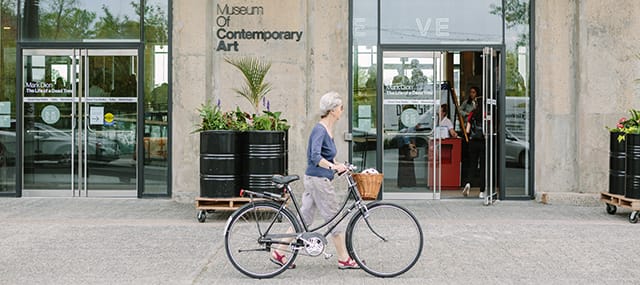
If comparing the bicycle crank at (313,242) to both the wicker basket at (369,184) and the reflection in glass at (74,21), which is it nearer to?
the wicker basket at (369,184)

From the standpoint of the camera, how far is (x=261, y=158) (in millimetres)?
12125

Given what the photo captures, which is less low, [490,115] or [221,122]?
[490,115]

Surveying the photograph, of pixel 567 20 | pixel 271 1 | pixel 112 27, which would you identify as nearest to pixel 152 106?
pixel 112 27

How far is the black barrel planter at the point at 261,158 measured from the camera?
39.8ft

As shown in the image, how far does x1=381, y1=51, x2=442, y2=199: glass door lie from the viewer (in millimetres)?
15086

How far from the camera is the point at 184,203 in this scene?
47.4 ft

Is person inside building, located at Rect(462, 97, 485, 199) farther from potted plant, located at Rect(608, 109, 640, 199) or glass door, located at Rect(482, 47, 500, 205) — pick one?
potted plant, located at Rect(608, 109, 640, 199)

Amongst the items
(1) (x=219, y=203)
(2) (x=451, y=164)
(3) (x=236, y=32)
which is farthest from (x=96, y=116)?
(2) (x=451, y=164)

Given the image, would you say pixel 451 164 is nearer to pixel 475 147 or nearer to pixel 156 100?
pixel 475 147

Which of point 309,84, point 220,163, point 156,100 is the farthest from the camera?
point 156,100

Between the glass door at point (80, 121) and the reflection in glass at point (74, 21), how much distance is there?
28cm

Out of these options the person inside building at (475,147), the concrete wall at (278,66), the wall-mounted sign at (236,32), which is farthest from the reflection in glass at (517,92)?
the wall-mounted sign at (236,32)

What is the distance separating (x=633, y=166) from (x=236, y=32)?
6.70 metres

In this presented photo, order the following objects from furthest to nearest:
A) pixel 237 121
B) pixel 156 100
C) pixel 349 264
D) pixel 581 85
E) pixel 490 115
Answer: pixel 156 100 < pixel 490 115 < pixel 581 85 < pixel 237 121 < pixel 349 264
